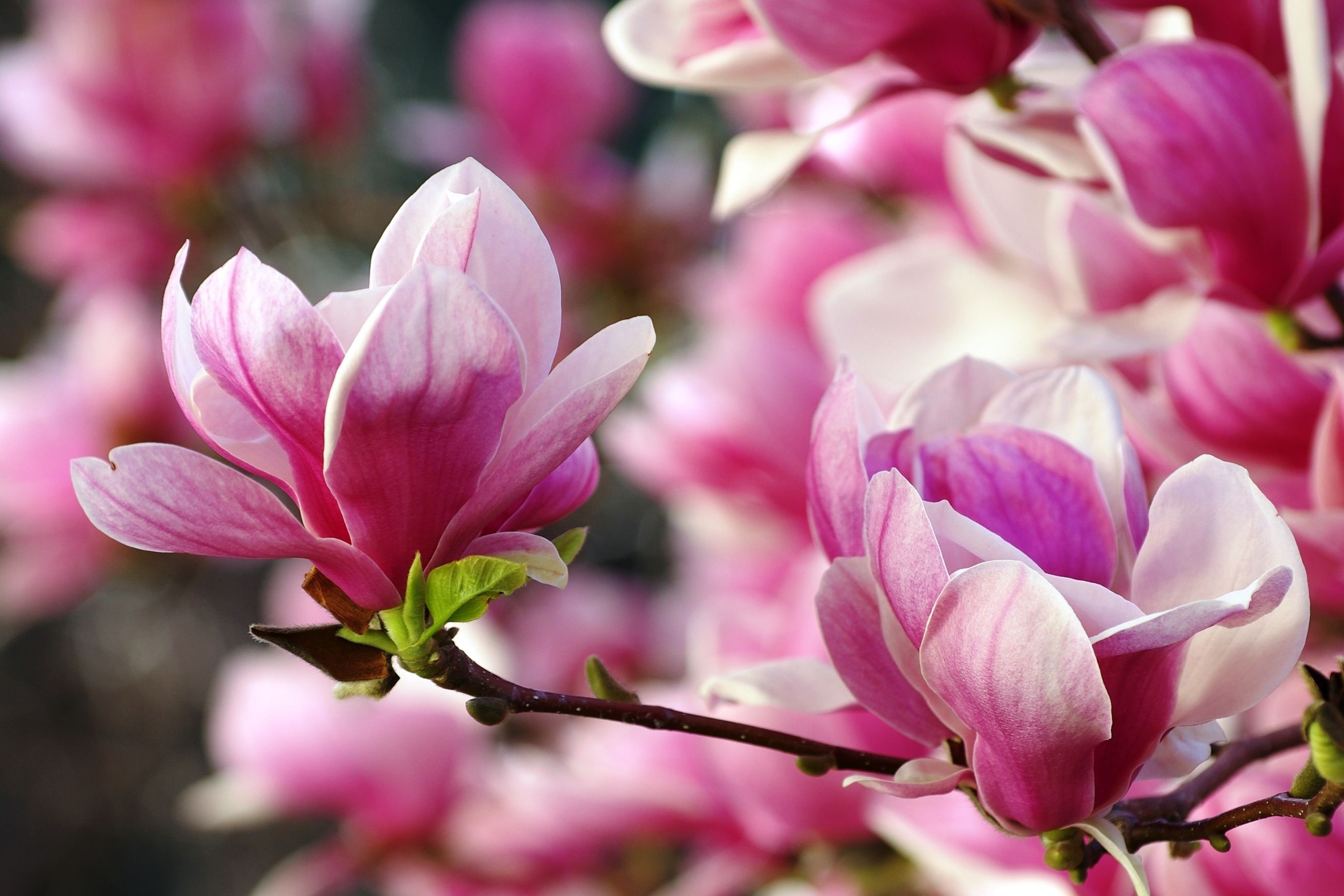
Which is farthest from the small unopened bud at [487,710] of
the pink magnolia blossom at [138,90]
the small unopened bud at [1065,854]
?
the pink magnolia blossom at [138,90]

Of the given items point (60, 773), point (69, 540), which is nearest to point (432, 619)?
point (69, 540)

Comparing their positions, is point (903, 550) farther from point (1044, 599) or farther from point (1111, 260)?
point (1111, 260)

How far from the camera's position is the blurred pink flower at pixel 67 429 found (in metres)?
0.96

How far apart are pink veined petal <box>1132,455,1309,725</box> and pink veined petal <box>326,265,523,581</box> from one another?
4.9 inches

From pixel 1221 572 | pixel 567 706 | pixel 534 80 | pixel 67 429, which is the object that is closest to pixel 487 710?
pixel 567 706

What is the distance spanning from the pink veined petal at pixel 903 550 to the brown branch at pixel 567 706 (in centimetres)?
4

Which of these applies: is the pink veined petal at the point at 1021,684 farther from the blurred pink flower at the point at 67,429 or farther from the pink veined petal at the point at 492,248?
the blurred pink flower at the point at 67,429

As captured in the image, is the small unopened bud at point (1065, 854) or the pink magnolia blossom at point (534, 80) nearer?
the small unopened bud at point (1065, 854)

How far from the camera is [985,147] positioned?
0.39 metres

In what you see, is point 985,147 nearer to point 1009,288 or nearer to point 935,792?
point 1009,288

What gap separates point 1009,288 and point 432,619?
29 centimetres

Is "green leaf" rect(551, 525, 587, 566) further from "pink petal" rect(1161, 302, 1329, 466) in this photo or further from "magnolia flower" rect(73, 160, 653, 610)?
"pink petal" rect(1161, 302, 1329, 466)

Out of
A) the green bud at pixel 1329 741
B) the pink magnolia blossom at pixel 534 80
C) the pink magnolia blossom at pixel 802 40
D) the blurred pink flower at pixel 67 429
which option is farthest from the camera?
the pink magnolia blossom at pixel 534 80

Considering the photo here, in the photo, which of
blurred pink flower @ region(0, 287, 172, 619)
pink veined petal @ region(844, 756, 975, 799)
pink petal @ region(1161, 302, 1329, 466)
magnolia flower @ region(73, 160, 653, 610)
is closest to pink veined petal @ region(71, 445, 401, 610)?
magnolia flower @ region(73, 160, 653, 610)
